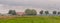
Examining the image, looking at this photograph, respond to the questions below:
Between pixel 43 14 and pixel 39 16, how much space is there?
9 cm

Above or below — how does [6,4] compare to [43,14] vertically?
above

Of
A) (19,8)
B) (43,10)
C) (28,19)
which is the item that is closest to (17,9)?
(19,8)

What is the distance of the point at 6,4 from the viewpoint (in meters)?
3.03

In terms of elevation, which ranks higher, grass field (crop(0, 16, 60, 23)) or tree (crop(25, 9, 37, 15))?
tree (crop(25, 9, 37, 15))

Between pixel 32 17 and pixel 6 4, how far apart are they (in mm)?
515

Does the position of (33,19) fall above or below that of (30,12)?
below

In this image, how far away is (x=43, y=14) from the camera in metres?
3.12

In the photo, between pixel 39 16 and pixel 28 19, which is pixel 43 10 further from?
pixel 28 19

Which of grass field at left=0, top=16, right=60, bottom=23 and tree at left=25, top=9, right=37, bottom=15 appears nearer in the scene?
grass field at left=0, top=16, right=60, bottom=23

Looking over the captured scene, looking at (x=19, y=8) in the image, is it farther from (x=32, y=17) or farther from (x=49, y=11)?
(x=49, y=11)

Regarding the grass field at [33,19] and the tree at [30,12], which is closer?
the grass field at [33,19]

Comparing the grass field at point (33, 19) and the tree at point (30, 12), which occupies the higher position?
the tree at point (30, 12)

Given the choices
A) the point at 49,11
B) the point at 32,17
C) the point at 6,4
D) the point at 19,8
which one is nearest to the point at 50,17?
the point at 49,11

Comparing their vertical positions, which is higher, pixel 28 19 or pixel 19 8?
pixel 19 8
